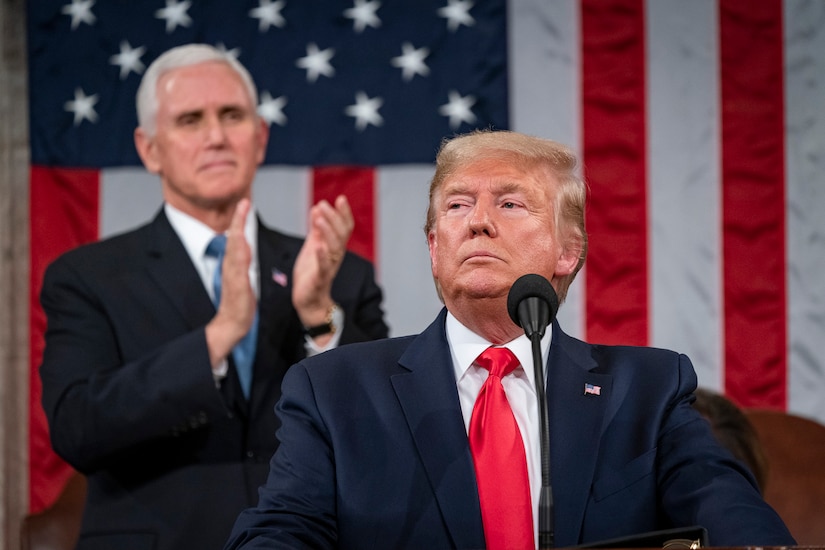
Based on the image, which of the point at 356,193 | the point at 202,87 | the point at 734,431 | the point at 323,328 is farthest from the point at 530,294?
the point at 356,193

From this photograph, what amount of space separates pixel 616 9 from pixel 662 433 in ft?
7.88

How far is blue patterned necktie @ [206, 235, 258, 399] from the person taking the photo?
310cm

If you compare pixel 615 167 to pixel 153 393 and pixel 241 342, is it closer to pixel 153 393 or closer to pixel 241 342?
pixel 241 342

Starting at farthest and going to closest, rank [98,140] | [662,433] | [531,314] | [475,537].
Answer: [98,140] → [662,433] → [475,537] → [531,314]

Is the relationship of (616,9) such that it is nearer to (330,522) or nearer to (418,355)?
(418,355)

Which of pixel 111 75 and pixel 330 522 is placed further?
pixel 111 75

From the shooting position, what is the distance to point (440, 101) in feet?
12.6

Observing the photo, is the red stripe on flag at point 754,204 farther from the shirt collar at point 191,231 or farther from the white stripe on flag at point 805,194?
the shirt collar at point 191,231

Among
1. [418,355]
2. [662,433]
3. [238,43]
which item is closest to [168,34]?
[238,43]

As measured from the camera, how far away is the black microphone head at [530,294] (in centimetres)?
162

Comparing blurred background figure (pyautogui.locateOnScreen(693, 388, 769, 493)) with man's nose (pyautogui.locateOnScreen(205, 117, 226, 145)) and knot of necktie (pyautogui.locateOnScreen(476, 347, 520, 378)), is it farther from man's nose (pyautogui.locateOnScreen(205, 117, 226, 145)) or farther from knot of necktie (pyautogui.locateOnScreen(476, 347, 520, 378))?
man's nose (pyautogui.locateOnScreen(205, 117, 226, 145))

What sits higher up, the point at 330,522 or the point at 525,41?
the point at 525,41

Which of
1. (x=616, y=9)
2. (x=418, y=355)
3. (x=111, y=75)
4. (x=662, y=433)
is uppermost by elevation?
(x=616, y=9)

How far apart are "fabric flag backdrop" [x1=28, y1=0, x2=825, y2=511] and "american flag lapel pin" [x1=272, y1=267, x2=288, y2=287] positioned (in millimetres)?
653
